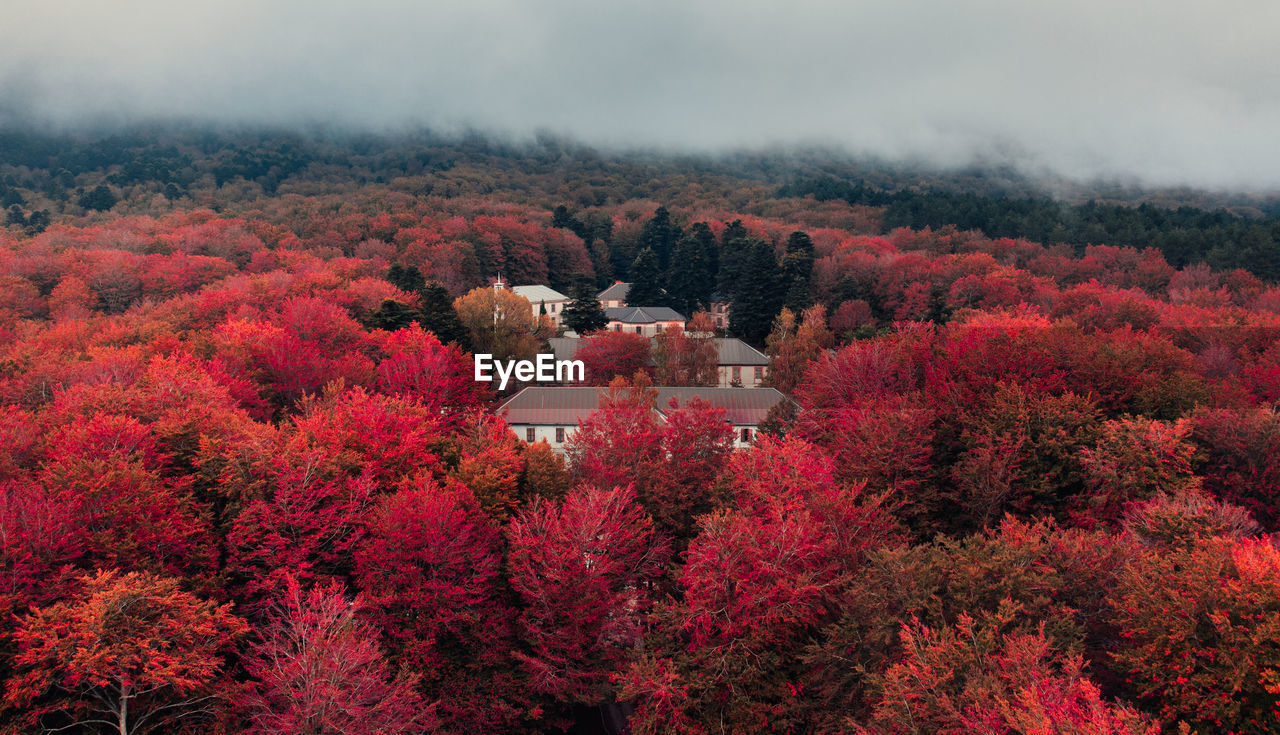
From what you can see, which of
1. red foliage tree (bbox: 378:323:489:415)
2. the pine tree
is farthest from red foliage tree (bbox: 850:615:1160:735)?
the pine tree

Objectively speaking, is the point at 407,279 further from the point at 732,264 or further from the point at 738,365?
the point at 732,264

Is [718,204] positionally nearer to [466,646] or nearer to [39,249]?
[39,249]

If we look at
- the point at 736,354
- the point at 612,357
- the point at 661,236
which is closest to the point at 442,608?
the point at 612,357

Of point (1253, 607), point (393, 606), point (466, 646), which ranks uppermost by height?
point (1253, 607)

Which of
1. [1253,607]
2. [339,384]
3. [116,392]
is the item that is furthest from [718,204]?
[1253,607]

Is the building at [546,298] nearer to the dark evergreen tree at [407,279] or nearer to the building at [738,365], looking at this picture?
the dark evergreen tree at [407,279]

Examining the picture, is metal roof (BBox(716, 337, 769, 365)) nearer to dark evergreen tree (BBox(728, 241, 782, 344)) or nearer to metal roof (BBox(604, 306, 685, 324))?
dark evergreen tree (BBox(728, 241, 782, 344))
